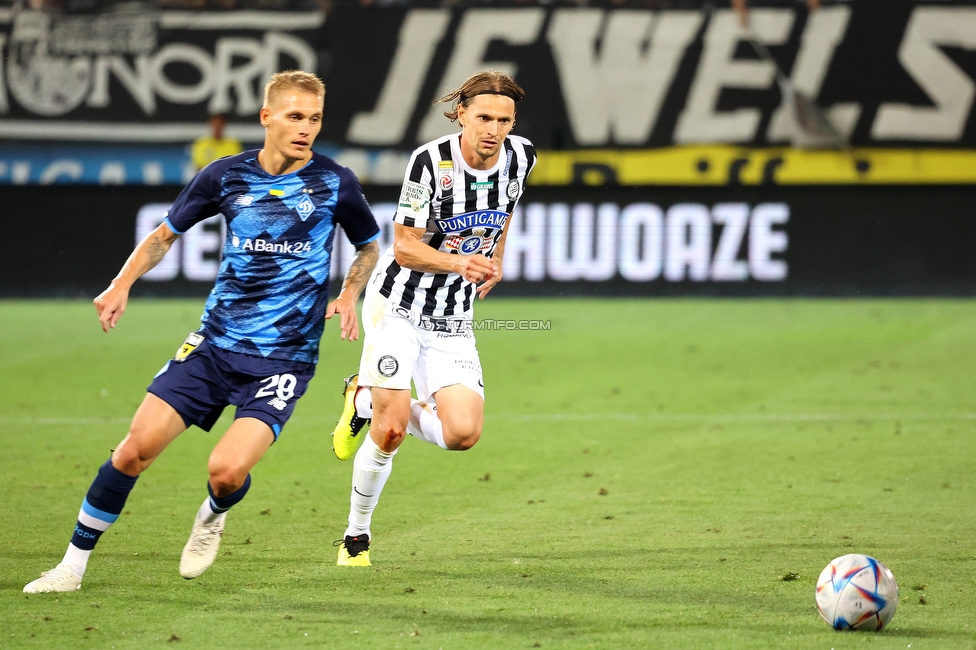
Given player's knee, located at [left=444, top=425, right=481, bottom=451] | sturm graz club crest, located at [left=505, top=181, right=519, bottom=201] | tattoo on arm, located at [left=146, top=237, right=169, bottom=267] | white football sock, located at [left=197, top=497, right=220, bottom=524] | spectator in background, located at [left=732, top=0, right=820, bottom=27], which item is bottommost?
white football sock, located at [left=197, top=497, right=220, bottom=524]

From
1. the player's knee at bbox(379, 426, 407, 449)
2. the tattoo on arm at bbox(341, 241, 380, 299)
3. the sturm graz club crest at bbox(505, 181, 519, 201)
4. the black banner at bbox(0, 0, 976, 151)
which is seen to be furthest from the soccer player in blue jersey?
the black banner at bbox(0, 0, 976, 151)

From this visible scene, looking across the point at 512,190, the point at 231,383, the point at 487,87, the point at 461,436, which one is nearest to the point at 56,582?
the point at 231,383

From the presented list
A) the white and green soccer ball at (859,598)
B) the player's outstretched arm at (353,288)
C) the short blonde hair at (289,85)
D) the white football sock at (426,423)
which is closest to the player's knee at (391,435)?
the white football sock at (426,423)

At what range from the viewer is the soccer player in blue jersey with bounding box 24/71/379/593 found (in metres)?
4.83

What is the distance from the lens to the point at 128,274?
4879 mm

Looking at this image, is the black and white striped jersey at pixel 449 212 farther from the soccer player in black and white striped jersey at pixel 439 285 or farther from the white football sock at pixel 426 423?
the white football sock at pixel 426 423

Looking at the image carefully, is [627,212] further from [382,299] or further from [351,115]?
[382,299]

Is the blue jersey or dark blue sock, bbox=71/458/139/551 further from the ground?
the blue jersey

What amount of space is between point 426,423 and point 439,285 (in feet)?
2.01

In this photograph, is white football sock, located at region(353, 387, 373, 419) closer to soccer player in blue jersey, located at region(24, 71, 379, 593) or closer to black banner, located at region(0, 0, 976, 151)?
soccer player in blue jersey, located at region(24, 71, 379, 593)

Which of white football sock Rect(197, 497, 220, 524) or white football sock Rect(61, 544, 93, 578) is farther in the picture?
white football sock Rect(197, 497, 220, 524)

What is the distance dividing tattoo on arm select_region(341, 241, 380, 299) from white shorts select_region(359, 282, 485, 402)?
0.86 feet

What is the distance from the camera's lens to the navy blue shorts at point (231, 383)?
16.0 ft

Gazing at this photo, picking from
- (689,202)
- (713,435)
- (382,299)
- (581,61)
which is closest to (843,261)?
(689,202)
